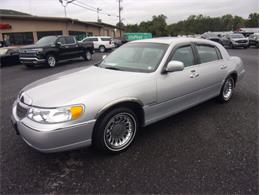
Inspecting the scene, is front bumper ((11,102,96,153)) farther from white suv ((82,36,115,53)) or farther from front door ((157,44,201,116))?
white suv ((82,36,115,53))

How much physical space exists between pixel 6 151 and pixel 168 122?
2711 mm

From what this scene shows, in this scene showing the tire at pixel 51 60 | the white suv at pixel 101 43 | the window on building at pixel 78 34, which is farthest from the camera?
the window on building at pixel 78 34

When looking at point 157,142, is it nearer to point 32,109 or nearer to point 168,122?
point 168,122

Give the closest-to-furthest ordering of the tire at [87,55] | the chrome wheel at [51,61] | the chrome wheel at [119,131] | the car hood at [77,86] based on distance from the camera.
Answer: the car hood at [77,86]
the chrome wheel at [119,131]
the chrome wheel at [51,61]
the tire at [87,55]

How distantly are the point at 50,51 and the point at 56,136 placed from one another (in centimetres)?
1067

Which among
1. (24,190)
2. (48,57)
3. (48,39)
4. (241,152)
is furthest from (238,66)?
(48,39)

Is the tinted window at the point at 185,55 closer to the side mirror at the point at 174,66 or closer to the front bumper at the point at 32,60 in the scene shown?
the side mirror at the point at 174,66

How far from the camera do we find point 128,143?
10.4ft

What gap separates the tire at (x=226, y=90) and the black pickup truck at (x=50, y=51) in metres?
9.72

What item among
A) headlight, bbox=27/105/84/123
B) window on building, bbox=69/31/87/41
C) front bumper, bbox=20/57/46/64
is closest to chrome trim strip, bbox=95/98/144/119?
Answer: headlight, bbox=27/105/84/123

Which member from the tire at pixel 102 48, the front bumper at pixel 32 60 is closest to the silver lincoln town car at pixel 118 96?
the front bumper at pixel 32 60

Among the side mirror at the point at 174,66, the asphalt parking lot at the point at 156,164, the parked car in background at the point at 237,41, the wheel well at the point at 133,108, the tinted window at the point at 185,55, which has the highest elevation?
the parked car in background at the point at 237,41

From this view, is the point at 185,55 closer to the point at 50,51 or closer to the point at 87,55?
the point at 50,51

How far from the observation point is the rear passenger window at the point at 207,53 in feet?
13.7
